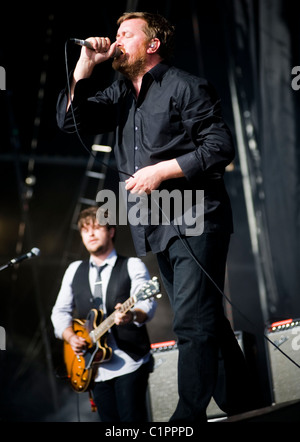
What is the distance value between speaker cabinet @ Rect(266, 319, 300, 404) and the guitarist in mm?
793

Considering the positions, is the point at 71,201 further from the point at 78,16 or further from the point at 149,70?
the point at 149,70

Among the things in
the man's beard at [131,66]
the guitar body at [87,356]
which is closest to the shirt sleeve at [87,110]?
the man's beard at [131,66]

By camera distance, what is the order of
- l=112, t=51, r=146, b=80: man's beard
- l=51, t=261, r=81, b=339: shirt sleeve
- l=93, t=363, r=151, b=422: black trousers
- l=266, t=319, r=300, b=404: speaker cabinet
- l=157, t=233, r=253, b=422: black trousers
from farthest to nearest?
1. l=51, t=261, r=81, b=339: shirt sleeve
2. l=266, t=319, r=300, b=404: speaker cabinet
3. l=93, t=363, r=151, b=422: black trousers
4. l=112, t=51, r=146, b=80: man's beard
5. l=157, t=233, r=253, b=422: black trousers

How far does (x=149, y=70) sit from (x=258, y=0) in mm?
2910

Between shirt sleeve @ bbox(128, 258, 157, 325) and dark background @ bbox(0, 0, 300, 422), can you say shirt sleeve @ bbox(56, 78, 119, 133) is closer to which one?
shirt sleeve @ bbox(128, 258, 157, 325)

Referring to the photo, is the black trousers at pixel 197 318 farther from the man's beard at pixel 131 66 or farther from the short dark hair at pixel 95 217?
the short dark hair at pixel 95 217

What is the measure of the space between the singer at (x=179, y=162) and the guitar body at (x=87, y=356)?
1.05m

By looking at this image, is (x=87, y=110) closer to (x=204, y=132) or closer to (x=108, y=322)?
(x=204, y=132)

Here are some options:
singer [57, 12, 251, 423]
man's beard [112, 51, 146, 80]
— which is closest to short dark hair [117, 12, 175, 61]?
singer [57, 12, 251, 423]

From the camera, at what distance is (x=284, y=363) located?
10.8 ft

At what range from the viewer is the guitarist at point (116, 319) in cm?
304

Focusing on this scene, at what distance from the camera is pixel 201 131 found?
208cm

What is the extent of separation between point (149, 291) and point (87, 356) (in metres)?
0.59

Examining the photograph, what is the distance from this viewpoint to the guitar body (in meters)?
3.12
